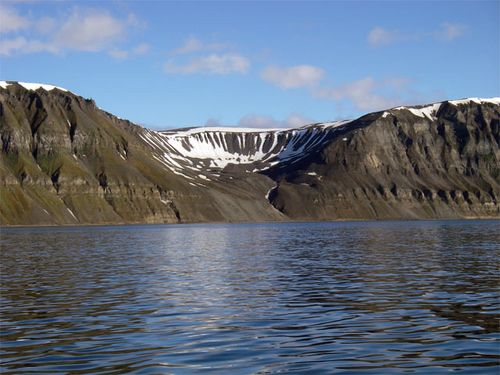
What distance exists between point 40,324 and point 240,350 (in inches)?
401

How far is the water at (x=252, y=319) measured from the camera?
68.8 ft

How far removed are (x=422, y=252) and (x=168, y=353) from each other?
5401 centimetres

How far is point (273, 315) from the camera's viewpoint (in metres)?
30.2

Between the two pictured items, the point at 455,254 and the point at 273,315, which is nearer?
the point at 273,315

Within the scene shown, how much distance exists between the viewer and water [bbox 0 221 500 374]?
68.8 ft

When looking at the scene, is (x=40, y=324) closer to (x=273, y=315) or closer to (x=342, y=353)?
(x=273, y=315)

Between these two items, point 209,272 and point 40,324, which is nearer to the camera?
point 40,324

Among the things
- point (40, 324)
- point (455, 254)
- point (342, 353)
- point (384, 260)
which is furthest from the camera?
point (455, 254)

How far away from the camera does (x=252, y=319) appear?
95.3 feet

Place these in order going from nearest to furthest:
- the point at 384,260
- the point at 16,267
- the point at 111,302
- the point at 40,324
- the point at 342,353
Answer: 1. the point at 342,353
2. the point at 40,324
3. the point at 111,302
4. the point at 16,267
5. the point at 384,260

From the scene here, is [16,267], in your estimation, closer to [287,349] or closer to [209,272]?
[209,272]

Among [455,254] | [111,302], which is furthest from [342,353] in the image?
[455,254]

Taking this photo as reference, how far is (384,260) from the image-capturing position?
61.2 metres

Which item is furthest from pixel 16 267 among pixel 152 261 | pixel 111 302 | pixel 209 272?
pixel 111 302
